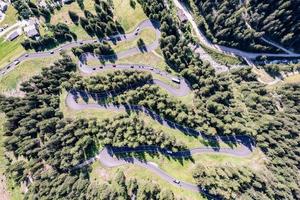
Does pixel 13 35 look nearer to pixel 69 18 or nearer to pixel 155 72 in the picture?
pixel 69 18

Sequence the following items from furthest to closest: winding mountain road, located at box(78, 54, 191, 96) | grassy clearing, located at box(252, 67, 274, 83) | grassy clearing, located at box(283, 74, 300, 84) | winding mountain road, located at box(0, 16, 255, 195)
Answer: grassy clearing, located at box(252, 67, 274, 83)
grassy clearing, located at box(283, 74, 300, 84)
winding mountain road, located at box(78, 54, 191, 96)
winding mountain road, located at box(0, 16, 255, 195)

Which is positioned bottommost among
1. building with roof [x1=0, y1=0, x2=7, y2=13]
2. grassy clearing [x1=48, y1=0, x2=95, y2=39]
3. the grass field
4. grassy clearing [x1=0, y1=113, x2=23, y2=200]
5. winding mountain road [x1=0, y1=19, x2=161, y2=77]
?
grassy clearing [x1=0, y1=113, x2=23, y2=200]

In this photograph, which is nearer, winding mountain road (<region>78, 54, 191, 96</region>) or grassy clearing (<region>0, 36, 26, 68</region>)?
winding mountain road (<region>78, 54, 191, 96</region>)

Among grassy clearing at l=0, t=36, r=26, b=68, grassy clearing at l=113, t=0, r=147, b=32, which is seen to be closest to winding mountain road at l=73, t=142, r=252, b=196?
grassy clearing at l=113, t=0, r=147, b=32

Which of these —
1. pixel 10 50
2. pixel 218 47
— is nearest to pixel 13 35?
pixel 10 50

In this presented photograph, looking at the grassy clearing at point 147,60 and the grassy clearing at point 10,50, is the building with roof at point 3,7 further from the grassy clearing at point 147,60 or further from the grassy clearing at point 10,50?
the grassy clearing at point 147,60

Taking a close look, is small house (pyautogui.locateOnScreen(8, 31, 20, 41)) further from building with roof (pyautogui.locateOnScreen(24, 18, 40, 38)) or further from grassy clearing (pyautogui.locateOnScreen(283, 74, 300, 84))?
grassy clearing (pyautogui.locateOnScreen(283, 74, 300, 84))

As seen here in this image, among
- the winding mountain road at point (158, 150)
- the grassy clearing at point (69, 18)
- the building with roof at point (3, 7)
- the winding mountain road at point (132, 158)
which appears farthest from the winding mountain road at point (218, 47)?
the building with roof at point (3, 7)

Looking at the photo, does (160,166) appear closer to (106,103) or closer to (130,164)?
(130,164)
